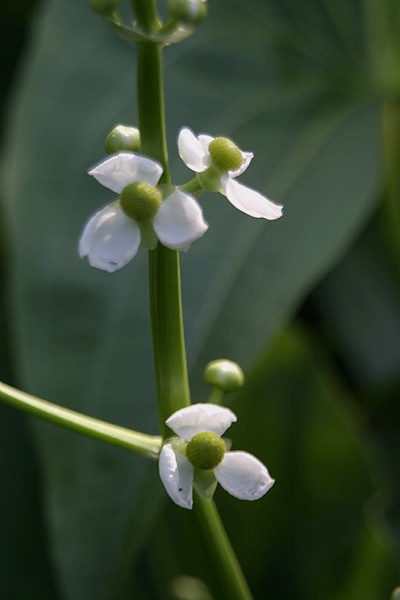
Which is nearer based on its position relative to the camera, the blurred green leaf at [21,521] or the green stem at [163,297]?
the green stem at [163,297]

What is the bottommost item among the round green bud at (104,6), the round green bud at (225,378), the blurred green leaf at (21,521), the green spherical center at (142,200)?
the blurred green leaf at (21,521)

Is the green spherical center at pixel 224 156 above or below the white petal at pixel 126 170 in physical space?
above

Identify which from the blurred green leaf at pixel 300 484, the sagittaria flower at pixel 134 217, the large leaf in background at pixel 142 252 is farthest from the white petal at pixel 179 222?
the blurred green leaf at pixel 300 484

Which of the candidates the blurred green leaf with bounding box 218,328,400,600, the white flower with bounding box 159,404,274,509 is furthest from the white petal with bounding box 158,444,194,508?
the blurred green leaf with bounding box 218,328,400,600

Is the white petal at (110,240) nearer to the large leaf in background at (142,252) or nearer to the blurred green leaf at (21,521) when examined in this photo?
the large leaf in background at (142,252)

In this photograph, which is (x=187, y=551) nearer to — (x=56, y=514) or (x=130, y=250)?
(x=56, y=514)

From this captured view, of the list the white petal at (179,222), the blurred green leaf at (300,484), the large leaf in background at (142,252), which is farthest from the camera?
the blurred green leaf at (300,484)

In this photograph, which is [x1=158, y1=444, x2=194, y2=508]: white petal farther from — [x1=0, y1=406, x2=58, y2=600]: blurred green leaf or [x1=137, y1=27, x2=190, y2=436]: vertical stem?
[x1=0, y1=406, x2=58, y2=600]: blurred green leaf
